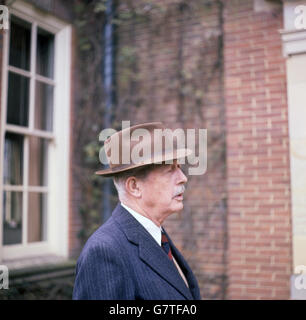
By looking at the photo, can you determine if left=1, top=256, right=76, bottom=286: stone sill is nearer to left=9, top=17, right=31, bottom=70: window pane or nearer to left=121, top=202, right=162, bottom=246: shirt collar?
left=9, top=17, right=31, bottom=70: window pane

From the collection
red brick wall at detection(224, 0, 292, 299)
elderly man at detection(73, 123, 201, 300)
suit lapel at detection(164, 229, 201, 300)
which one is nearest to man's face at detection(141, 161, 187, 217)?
elderly man at detection(73, 123, 201, 300)

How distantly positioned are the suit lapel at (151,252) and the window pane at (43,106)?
9.94 feet

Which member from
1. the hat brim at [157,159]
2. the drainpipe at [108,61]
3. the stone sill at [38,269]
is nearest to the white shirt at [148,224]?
the hat brim at [157,159]

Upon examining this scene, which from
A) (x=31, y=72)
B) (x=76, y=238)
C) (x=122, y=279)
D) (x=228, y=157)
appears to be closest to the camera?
(x=122, y=279)

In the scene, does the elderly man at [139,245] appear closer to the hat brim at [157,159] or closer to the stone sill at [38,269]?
the hat brim at [157,159]

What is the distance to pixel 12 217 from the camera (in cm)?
446

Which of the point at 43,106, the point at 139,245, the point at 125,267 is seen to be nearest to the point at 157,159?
the point at 139,245

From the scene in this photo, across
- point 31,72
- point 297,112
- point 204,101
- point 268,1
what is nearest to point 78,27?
point 31,72

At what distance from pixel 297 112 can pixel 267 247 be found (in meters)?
1.36

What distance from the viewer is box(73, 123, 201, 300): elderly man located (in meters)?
1.86

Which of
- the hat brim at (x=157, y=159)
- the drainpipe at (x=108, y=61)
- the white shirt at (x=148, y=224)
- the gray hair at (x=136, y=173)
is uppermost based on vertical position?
the drainpipe at (x=108, y=61)

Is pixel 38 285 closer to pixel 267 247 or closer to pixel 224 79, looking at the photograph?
pixel 267 247

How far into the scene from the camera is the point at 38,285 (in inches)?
171

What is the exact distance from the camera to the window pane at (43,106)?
488cm
